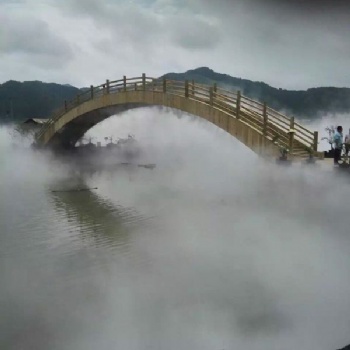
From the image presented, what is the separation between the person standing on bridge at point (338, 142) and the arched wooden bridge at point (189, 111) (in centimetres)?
36

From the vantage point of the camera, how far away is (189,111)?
8664 mm

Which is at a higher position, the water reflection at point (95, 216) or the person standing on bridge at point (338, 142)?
the person standing on bridge at point (338, 142)

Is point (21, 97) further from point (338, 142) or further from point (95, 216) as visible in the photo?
point (338, 142)

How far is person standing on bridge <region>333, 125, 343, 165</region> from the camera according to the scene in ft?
17.8

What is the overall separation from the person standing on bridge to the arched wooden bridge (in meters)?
0.36

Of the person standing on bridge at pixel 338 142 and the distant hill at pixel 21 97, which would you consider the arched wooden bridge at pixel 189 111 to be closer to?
the person standing on bridge at pixel 338 142

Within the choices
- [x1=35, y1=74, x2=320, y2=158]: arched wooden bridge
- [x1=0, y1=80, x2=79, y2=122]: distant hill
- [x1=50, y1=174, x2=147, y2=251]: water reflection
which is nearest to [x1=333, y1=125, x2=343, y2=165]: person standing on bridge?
[x1=35, y1=74, x2=320, y2=158]: arched wooden bridge

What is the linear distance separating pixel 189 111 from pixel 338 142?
148 inches

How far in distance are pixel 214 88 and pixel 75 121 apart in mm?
6334

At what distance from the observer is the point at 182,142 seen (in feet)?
42.8

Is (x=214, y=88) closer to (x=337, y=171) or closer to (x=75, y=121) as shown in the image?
(x=337, y=171)

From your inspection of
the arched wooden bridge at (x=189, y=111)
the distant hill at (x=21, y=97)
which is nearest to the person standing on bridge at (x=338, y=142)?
the arched wooden bridge at (x=189, y=111)

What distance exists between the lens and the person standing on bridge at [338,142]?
17.8 feet

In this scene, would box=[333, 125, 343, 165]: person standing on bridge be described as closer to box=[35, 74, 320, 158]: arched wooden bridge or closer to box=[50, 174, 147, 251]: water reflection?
box=[35, 74, 320, 158]: arched wooden bridge
